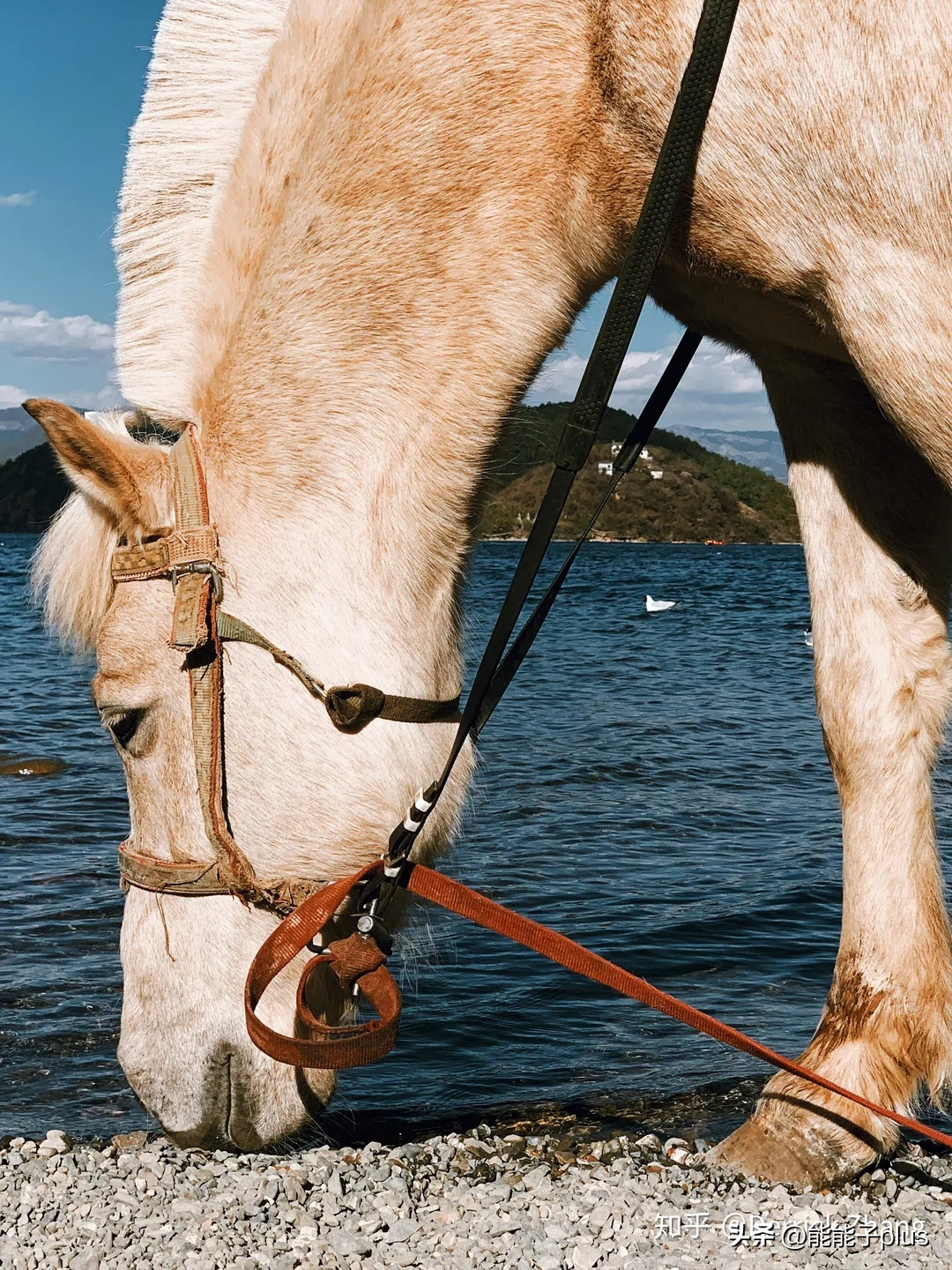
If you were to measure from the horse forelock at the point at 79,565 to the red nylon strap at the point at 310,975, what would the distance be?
2.79 feet

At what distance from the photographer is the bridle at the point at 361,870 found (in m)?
2.69

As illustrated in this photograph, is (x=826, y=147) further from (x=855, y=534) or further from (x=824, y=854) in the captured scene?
(x=824, y=854)

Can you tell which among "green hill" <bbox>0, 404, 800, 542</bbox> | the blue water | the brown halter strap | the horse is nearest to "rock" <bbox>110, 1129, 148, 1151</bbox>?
the blue water

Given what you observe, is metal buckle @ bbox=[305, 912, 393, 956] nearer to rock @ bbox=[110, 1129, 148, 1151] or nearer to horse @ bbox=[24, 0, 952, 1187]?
horse @ bbox=[24, 0, 952, 1187]

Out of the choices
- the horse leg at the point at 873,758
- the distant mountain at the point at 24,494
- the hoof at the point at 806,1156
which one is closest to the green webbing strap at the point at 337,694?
the horse leg at the point at 873,758

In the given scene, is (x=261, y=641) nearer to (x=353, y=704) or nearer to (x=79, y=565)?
(x=353, y=704)

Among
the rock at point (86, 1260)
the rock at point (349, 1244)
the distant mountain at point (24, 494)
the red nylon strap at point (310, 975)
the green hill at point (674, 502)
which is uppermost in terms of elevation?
the red nylon strap at point (310, 975)

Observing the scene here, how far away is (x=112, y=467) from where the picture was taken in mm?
2750

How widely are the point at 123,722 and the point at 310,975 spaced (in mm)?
732

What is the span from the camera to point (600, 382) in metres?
2.53

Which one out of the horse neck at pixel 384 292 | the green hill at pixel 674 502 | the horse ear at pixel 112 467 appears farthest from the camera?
the green hill at pixel 674 502

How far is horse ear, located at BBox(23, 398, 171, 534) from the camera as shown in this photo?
8.75 feet

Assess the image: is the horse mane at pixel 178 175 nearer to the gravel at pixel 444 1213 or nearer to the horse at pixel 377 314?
the horse at pixel 377 314

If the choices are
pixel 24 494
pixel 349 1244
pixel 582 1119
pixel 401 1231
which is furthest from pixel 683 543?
pixel 349 1244
